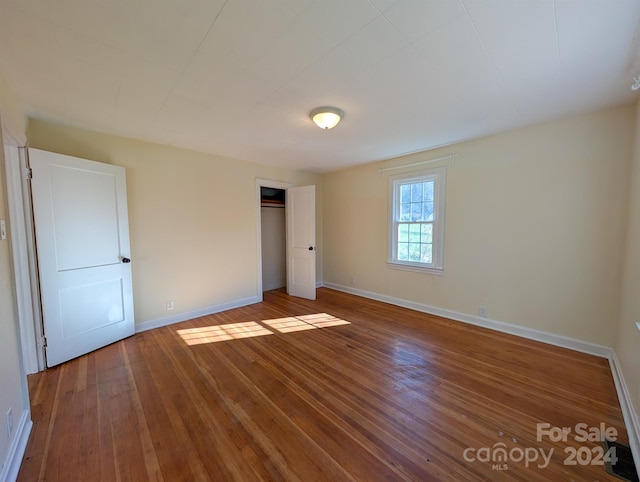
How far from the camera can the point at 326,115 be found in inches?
96.0

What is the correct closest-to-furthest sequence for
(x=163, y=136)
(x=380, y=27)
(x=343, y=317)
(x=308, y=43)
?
(x=380, y=27)
(x=308, y=43)
(x=163, y=136)
(x=343, y=317)

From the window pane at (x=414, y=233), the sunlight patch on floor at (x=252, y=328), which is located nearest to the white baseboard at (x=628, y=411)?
the window pane at (x=414, y=233)

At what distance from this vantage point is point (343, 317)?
380 centimetres

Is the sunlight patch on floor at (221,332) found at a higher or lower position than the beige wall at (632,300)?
lower

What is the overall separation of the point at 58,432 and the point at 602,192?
5.01 meters

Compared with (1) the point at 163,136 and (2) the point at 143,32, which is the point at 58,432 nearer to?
(2) the point at 143,32

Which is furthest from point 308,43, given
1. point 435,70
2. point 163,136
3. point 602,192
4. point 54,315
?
point 54,315

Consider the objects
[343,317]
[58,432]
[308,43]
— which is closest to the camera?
[308,43]

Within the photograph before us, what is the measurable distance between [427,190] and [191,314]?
4017 mm

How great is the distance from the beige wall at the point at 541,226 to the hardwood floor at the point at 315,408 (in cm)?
49

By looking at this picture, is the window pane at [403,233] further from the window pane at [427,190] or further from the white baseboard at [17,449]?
the white baseboard at [17,449]

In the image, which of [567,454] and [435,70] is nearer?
[567,454]

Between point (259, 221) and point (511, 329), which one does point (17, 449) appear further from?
point (511, 329)

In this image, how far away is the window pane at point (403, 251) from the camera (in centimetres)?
421
